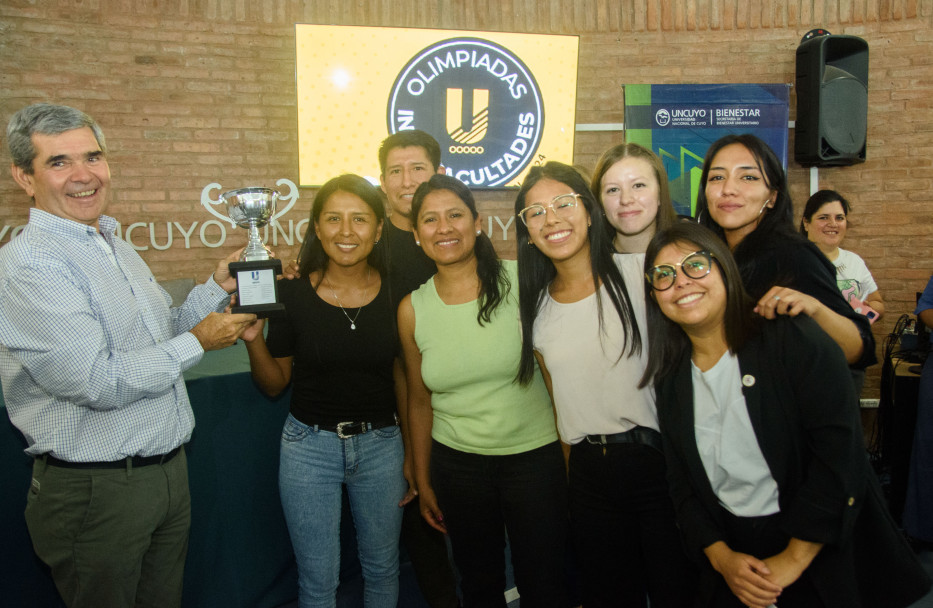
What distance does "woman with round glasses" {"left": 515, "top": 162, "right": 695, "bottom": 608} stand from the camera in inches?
63.9

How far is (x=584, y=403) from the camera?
5.46ft

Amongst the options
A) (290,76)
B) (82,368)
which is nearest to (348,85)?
(290,76)

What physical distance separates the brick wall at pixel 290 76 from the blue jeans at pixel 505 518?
349 centimetres

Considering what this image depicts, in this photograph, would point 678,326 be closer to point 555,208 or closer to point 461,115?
point 555,208

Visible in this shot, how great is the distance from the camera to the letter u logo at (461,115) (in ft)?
16.1

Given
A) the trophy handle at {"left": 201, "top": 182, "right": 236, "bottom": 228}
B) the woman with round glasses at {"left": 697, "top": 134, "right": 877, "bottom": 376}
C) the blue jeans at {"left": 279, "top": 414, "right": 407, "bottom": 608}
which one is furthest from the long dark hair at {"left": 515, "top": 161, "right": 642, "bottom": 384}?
the trophy handle at {"left": 201, "top": 182, "right": 236, "bottom": 228}

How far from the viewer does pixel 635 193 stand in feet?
6.81

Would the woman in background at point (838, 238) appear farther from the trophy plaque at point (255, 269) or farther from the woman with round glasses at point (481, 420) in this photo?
the trophy plaque at point (255, 269)

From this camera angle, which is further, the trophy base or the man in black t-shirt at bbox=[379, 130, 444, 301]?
the man in black t-shirt at bbox=[379, 130, 444, 301]

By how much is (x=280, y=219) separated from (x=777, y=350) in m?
4.19

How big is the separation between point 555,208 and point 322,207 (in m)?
0.77

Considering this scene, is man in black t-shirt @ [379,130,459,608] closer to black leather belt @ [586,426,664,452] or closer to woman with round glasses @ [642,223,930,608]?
black leather belt @ [586,426,664,452]

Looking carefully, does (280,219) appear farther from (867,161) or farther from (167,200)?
(867,161)

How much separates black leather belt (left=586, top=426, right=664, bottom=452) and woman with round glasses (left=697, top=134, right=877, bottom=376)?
1.47 feet
